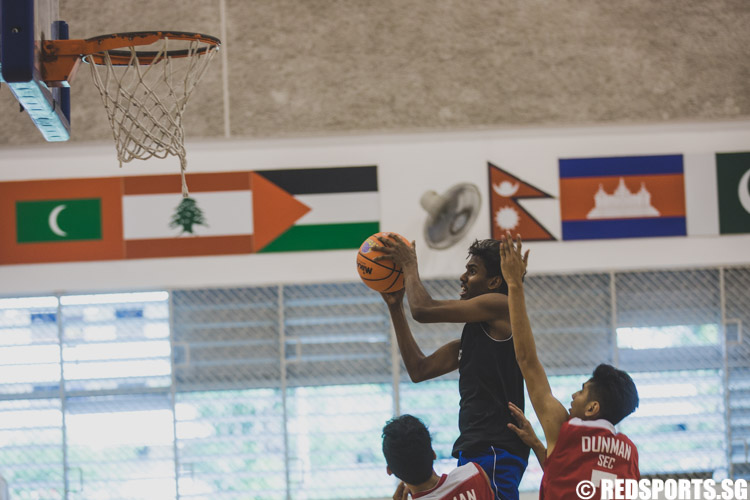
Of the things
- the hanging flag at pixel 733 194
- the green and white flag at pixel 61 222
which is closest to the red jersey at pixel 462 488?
the green and white flag at pixel 61 222

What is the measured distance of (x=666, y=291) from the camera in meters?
6.59

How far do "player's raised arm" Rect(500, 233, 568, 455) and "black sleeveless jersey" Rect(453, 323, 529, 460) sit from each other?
44 centimetres

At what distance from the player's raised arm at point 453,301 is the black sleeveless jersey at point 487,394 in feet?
0.46

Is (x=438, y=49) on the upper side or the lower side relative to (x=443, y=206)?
upper

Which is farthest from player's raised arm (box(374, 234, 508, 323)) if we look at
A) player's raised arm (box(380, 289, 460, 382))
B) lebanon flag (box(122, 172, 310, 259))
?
lebanon flag (box(122, 172, 310, 259))

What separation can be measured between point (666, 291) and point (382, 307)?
96.0 inches

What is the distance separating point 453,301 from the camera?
334 cm

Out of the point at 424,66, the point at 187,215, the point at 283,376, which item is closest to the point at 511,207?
the point at 424,66

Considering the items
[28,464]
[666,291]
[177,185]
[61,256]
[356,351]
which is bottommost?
[28,464]

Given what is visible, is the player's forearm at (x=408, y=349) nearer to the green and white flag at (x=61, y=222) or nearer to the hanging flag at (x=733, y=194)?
the green and white flag at (x=61, y=222)

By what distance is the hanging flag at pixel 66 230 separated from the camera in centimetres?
645

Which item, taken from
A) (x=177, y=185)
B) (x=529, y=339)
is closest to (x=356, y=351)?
(x=177, y=185)

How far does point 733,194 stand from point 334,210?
3.43 m

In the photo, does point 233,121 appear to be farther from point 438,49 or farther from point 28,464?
point 28,464
